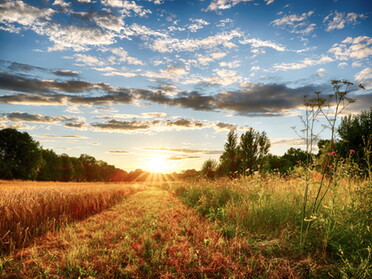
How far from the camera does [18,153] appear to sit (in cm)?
4778

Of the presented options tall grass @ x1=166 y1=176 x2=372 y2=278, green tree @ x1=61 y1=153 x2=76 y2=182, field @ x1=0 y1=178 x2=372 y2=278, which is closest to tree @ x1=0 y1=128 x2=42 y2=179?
green tree @ x1=61 y1=153 x2=76 y2=182

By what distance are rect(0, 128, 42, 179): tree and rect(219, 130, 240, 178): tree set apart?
4215 cm

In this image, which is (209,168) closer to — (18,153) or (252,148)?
(252,148)

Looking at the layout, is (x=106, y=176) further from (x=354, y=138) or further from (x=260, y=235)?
(x=260, y=235)

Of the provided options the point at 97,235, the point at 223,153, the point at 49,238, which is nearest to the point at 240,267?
the point at 97,235

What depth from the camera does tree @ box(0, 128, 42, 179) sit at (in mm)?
46312

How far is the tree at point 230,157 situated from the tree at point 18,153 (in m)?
42.1

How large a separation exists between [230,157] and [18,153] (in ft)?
147

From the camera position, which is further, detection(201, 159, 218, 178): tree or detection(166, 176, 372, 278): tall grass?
detection(201, 159, 218, 178): tree

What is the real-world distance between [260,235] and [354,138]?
102ft

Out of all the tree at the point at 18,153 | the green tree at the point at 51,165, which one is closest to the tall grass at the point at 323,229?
the tree at the point at 18,153

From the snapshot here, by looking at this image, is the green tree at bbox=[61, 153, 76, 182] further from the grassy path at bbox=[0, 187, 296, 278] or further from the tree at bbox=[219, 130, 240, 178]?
the grassy path at bbox=[0, 187, 296, 278]

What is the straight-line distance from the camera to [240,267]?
12.7 feet

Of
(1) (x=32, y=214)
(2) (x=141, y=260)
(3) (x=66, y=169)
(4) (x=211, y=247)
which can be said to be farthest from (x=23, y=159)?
(4) (x=211, y=247)
